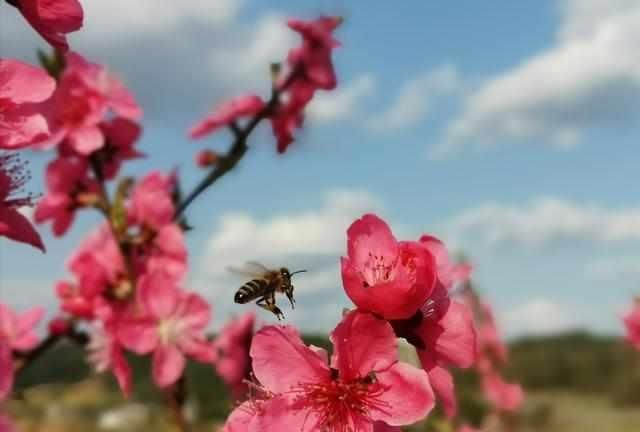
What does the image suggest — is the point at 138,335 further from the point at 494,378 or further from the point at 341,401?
the point at 494,378

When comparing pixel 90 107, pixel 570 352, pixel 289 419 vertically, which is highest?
pixel 570 352

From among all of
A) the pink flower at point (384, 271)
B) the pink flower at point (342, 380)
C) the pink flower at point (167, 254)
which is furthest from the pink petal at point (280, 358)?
the pink flower at point (167, 254)

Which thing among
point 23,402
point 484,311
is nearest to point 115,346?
point 23,402

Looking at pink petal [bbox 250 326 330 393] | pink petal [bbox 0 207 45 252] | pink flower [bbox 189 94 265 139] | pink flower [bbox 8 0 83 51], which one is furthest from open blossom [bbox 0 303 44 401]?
pink petal [bbox 250 326 330 393]

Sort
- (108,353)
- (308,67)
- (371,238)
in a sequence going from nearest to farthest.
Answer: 1. (371,238)
2. (308,67)
3. (108,353)

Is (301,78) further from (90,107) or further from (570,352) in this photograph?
(570,352)

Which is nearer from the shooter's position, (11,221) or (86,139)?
(11,221)

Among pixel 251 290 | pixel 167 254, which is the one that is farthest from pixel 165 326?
pixel 251 290
